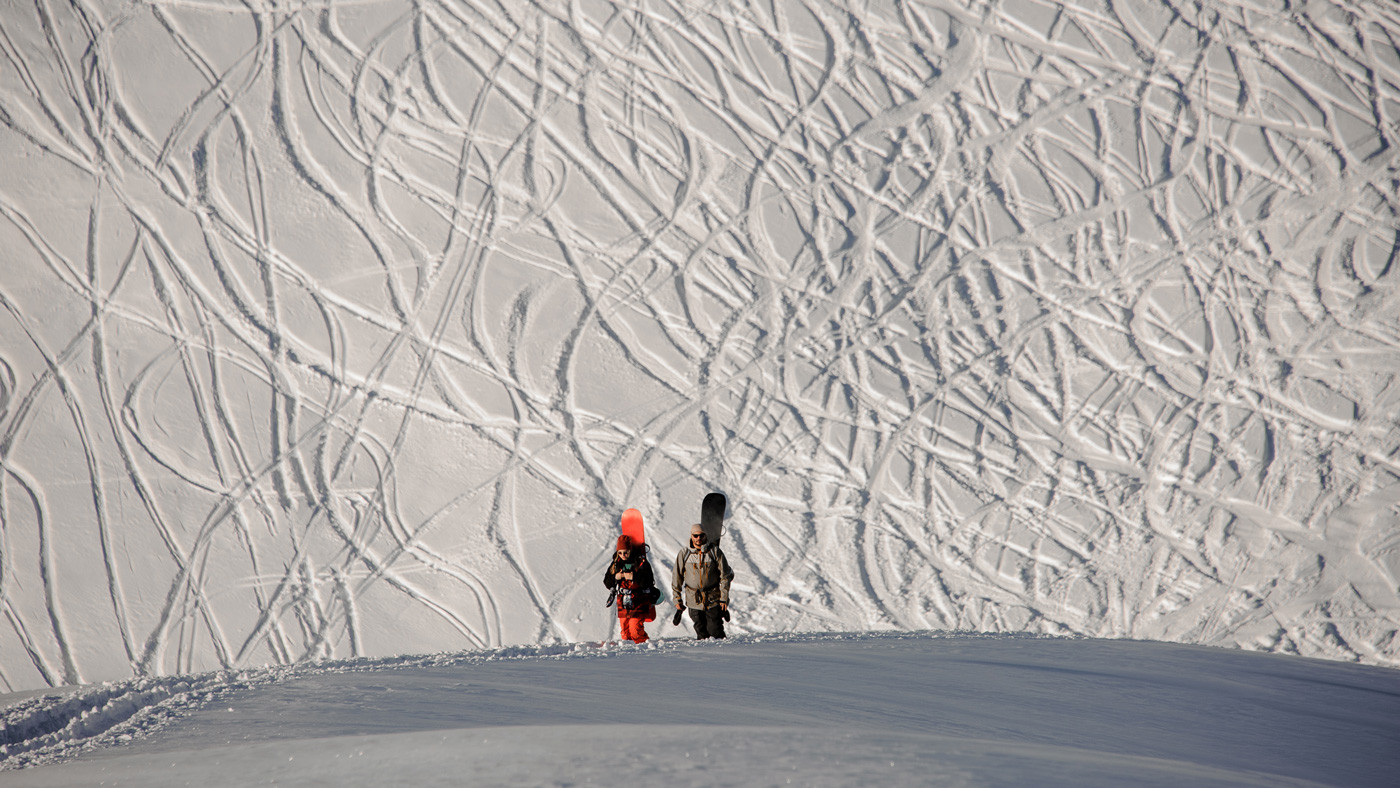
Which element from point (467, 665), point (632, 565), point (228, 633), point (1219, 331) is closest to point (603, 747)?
point (467, 665)

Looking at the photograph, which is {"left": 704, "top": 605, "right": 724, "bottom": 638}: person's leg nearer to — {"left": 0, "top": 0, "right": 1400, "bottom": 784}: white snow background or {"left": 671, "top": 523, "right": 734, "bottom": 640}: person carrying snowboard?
{"left": 671, "top": 523, "right": 734, "bottom": 640}: person carrying snowboard

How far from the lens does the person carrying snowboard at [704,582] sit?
3.47m

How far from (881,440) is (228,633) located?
4.09 metres

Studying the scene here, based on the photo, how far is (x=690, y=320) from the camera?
19.1 ft

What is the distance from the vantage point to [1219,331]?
594 cm

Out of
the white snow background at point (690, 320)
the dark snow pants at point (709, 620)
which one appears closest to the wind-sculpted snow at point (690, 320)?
the white snow background at point (690, 320)

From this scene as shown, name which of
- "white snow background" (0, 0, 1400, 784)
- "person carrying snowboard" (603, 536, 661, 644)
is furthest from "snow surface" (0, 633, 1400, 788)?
"white snow background" (0, 0, 1400, 784)

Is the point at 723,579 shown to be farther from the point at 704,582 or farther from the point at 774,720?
the point at 774,720

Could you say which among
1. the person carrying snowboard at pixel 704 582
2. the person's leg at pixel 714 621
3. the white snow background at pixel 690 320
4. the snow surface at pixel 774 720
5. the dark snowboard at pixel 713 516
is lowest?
the snow surface at pixel 774 720

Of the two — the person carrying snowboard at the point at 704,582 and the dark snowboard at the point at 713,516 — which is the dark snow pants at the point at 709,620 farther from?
the dark snowboard at the point at 713,516

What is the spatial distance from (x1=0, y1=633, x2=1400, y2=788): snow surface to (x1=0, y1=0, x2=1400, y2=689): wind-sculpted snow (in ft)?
8.42

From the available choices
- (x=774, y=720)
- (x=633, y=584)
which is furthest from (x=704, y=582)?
(x=774, y=720)

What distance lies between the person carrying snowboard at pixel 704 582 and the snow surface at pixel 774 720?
351 millimetres

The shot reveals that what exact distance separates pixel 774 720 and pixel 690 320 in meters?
4.14
